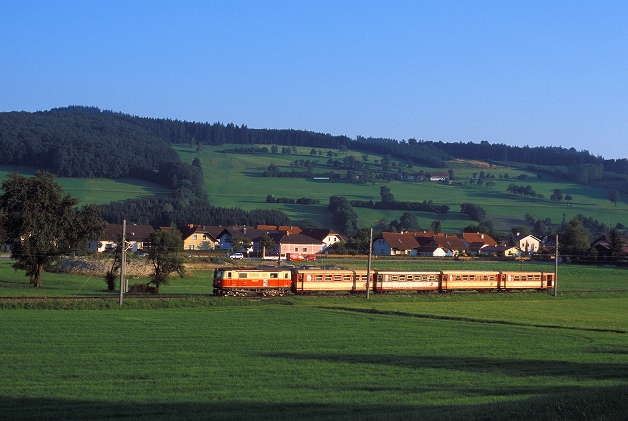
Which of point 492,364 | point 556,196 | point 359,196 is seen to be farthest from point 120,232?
point 556,196

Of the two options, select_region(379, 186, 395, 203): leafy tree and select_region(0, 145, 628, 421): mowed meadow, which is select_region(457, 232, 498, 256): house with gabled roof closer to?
select_region(379, 186, 395, 203): leafy tree

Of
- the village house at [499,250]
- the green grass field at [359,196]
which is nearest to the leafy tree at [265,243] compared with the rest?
the village house at [499,250]

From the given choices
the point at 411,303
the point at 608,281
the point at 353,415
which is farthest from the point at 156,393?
the point at 608,281

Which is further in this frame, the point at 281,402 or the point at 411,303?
the point at 411,303

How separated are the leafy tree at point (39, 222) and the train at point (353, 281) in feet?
44.7

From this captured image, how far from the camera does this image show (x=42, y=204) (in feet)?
183

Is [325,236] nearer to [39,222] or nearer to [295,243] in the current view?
[295,243]

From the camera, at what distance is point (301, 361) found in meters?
25.2

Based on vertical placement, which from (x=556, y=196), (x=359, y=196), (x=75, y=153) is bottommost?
(x=359, y=196)

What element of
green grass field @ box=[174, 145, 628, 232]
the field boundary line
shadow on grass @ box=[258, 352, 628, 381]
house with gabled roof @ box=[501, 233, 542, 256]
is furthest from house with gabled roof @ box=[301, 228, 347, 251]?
shadow on grass @ box=[258, 352, 628, 381]

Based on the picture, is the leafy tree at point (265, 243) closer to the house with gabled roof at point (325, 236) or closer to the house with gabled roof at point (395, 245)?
the house with gabled roof at point (325, 236)

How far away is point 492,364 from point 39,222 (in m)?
39.5

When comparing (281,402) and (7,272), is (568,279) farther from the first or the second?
(281,402)

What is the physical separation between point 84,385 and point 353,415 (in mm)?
7712
